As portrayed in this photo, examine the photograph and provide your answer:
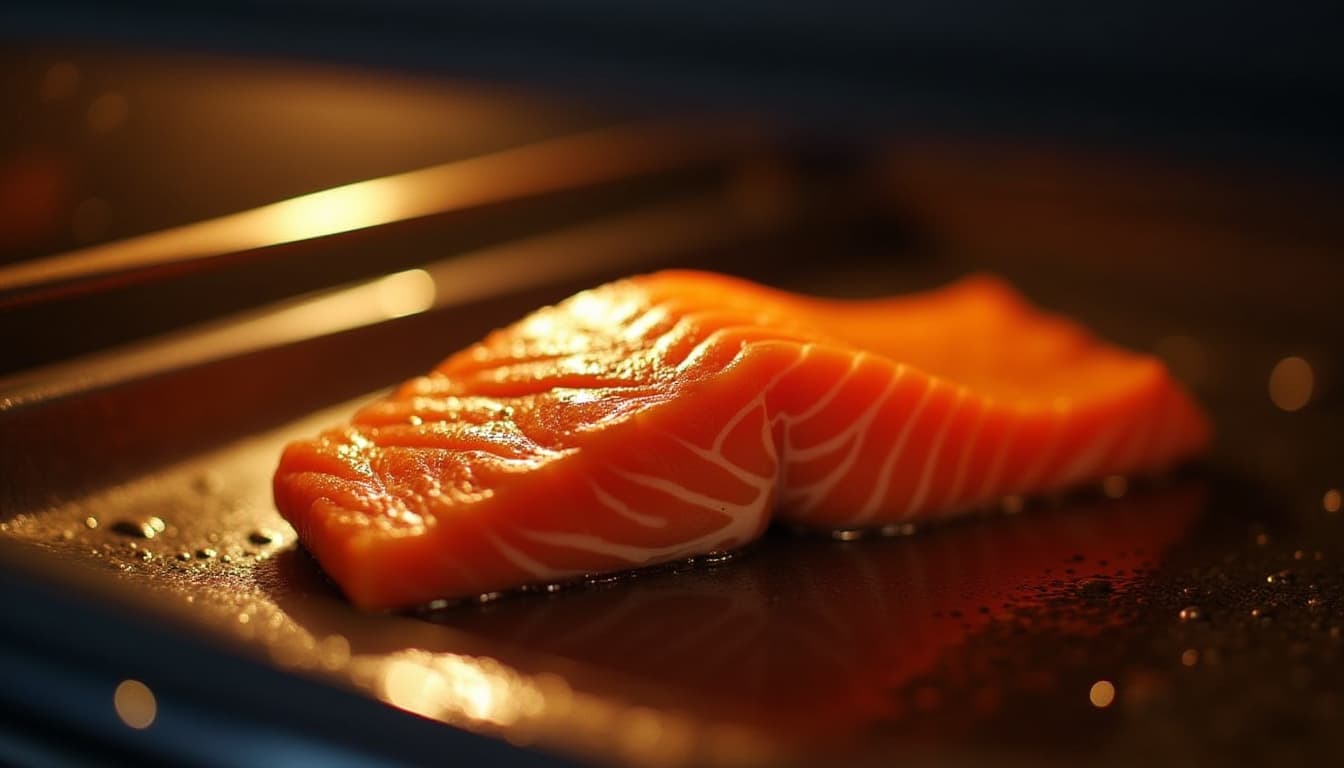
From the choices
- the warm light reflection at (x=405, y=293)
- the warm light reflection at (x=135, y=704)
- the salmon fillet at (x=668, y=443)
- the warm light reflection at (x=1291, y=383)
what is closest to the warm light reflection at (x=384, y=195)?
the warm light reflection at (x=405, y=293)

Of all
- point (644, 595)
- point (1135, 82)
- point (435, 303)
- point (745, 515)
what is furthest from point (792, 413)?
point (1135, 82)

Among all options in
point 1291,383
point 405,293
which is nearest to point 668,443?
point 405,293

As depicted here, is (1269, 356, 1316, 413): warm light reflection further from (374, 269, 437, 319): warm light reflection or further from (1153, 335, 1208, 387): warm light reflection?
(374, 269, 437, 319): warm light reflection

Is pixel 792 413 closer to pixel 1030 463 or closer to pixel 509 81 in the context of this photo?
pixel 1030 463

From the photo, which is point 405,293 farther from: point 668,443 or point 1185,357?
point 1185,357

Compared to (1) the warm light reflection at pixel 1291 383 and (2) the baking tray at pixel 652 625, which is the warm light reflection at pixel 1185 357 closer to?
(1) the warm light reflection at pixel 1291 383
